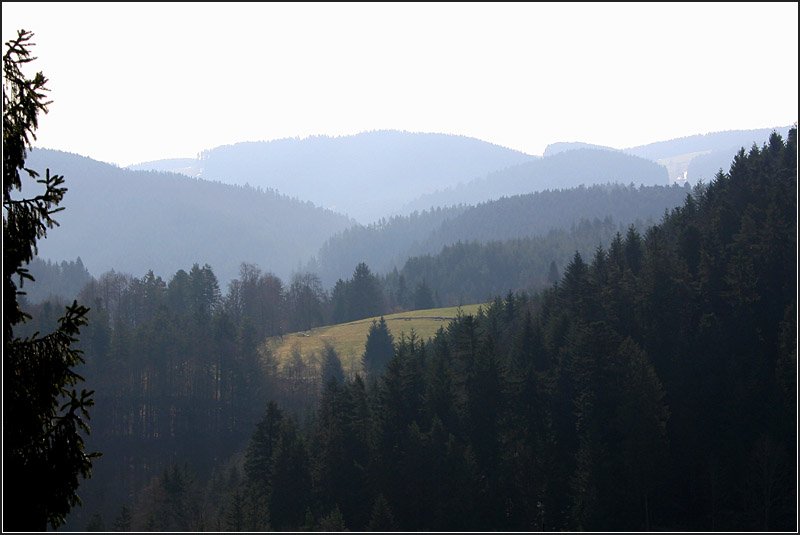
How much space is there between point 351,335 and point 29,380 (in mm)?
108443

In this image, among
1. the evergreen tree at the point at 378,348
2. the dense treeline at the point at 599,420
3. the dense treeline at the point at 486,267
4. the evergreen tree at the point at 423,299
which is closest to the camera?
the dense treeline at the point at 599,420

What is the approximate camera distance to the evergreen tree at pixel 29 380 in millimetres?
9727

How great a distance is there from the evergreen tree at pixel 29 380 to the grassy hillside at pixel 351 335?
93393 millimetres

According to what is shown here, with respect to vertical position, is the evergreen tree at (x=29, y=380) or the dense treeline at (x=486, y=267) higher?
the dense treeline at (x=486, y=267)

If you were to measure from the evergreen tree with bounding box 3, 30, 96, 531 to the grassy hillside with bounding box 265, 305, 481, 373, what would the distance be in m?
93.4

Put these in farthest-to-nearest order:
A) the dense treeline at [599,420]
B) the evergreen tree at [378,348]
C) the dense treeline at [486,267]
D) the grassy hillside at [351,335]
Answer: the dense treeline at [486,267], the grassy hillside at [351,335], the evergreen tree at [378,348], the dense treeline at [599,420]

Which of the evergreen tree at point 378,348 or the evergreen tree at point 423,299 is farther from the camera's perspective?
the evergreen tree at point 423,299

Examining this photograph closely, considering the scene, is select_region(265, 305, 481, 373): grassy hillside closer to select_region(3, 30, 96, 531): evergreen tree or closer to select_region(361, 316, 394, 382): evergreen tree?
select_region(361, 316, 394, 382): evergreen tree

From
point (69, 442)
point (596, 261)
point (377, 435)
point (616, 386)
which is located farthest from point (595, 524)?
point (69, 442)

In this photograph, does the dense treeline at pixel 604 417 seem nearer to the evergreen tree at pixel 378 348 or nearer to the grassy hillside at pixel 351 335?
the evergreen tree at pixel 378 348

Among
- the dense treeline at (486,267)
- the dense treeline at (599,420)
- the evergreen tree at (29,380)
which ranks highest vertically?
the dense treeline at (486,267)

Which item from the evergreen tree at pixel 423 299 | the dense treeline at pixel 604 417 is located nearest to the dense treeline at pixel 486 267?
the evergreen tree at pixel 423 299

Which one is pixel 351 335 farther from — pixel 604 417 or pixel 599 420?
pixel 604 417

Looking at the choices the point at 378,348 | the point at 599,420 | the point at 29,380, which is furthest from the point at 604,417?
the point at 378,348
